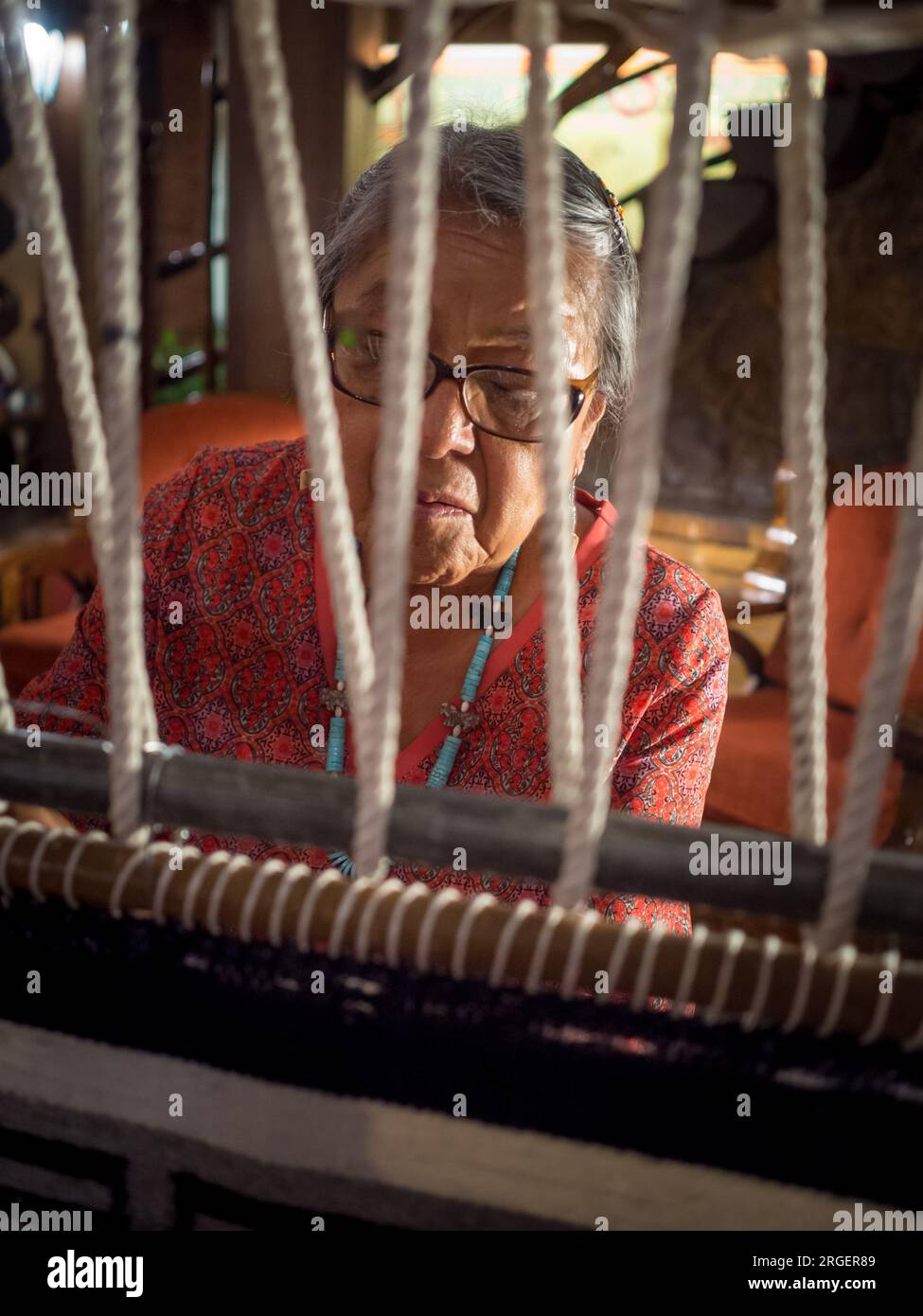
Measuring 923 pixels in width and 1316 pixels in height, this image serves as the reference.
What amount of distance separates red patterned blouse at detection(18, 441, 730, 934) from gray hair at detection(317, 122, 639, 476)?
0.22m

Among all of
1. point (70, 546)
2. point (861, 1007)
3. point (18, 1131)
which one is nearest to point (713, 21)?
point (861, 1007)

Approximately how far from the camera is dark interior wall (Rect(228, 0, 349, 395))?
12.5 feet

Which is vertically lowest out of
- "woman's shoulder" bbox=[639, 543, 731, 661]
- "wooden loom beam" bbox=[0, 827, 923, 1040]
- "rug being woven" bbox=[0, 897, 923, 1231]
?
"rug being woven" bbox=[0, 897, 923, 1231]

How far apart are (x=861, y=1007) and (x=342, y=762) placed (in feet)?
2.49

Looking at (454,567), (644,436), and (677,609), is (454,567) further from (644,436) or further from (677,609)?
(644,436)

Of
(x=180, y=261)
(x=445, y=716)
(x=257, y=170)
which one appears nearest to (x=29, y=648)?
(x=445, y=716)

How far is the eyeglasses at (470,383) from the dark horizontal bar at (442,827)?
0.60 metres

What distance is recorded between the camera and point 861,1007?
0.43 metres

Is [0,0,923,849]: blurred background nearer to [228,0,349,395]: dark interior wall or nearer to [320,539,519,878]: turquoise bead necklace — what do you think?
[228,0,349,395]: dark interior wall

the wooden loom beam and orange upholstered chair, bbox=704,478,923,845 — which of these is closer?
the wooden loom beam

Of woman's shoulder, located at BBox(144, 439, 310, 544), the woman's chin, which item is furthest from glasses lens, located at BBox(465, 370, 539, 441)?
woman's shoulder, located at BBox(144, 439, 310, 544)

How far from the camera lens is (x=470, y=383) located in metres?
1.01

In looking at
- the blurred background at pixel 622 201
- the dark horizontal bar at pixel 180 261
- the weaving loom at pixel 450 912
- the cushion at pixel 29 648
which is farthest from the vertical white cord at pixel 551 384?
the dark horizontal bar at pixel 180 261

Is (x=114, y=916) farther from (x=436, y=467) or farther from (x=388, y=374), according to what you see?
(x=436, y=467)
